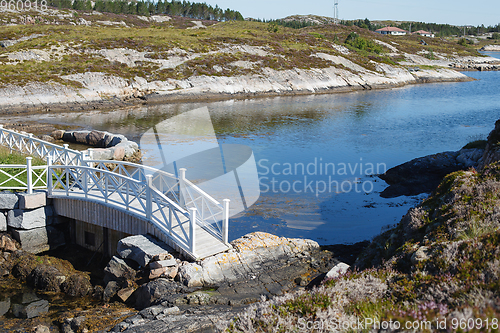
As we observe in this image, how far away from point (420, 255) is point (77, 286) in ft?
27.0

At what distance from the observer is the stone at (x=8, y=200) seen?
12.5 m

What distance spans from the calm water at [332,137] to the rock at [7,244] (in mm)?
6770

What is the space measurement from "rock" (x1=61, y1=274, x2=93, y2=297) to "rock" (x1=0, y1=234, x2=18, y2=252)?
3077 mm

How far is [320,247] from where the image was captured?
11.9m

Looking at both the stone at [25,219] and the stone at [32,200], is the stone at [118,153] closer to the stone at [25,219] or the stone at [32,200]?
the stone at [32,200]

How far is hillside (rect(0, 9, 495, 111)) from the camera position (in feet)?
145

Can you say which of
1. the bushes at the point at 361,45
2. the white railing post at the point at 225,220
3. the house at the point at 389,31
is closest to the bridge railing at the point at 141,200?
the white railing post at the point at 225,220

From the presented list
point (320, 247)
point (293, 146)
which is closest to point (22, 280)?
point (320, 247)

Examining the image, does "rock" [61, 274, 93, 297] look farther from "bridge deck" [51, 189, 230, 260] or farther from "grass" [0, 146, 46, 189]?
"grass" [0, 146, 46, 189]

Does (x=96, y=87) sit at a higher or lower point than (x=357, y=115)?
higher

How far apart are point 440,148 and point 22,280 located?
25.8m

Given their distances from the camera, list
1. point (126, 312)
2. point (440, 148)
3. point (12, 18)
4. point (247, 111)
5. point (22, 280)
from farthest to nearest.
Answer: point (12, 18)
point (247, 111)
point (440, 148)
point (22, 280)
point (126, 312)

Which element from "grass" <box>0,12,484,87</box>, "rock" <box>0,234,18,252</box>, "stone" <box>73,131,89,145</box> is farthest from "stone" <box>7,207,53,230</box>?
"grass" <box>0,12,484,87</box>

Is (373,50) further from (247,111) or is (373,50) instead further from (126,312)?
(126,312)
